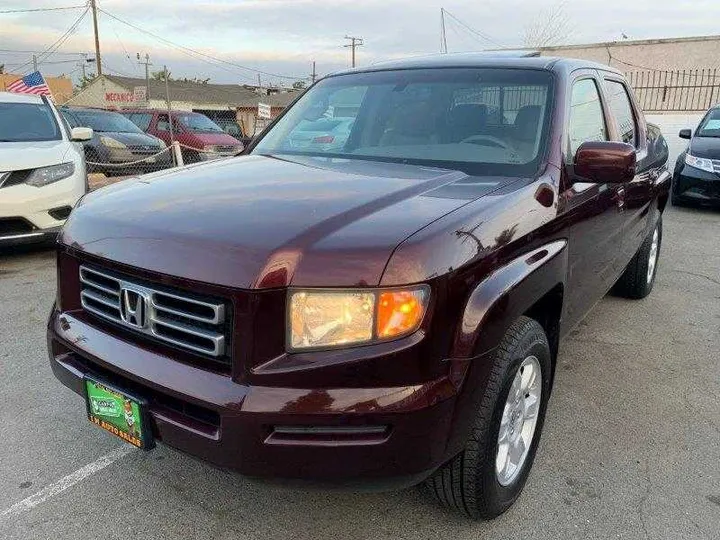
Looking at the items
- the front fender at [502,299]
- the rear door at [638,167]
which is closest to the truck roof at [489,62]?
the rear door at [638,167]

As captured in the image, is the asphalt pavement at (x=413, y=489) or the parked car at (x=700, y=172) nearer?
the asphalt pavement at (x=413, y=489)

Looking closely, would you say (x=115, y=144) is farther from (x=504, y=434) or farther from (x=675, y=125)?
(x=675, y=125)

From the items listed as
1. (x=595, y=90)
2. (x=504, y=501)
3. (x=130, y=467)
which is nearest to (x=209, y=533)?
(x=130, y=467)

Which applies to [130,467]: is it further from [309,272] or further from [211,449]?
[309,272]

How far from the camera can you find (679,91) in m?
17.1

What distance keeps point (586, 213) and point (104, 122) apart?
38.5 ft

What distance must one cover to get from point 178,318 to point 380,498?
114 cm

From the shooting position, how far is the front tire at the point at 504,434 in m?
2.11

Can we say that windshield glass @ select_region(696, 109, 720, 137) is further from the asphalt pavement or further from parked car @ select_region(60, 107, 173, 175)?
parked car @ select_region(60, 107, 173, 175)

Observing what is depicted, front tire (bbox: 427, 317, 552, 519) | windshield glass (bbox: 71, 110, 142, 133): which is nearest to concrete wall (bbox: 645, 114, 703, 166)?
windshield glass (bbox: 71, 110, 142, 133)

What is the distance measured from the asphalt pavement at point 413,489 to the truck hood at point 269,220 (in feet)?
2.36

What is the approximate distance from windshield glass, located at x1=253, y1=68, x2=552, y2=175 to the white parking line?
1.69 m

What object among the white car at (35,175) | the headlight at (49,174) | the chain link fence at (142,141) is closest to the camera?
the white car at (35,175)

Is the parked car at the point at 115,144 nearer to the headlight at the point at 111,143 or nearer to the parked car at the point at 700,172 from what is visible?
the headlight at the point at 111,143
